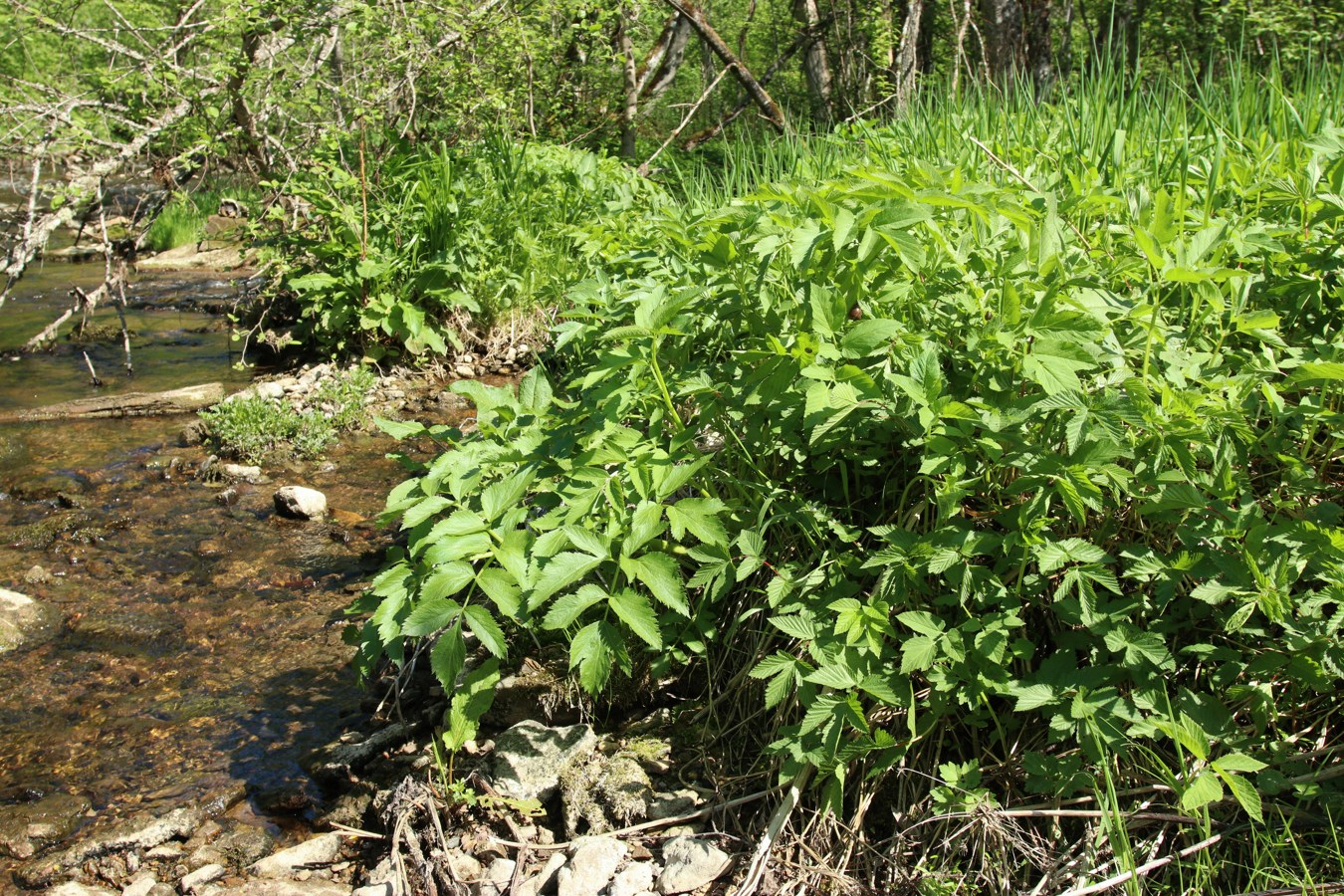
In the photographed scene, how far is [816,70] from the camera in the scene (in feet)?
38.9

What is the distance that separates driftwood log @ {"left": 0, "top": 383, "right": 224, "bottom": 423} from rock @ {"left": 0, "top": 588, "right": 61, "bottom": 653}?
2588 mm

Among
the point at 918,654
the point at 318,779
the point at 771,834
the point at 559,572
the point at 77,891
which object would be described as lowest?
the point at 318,779

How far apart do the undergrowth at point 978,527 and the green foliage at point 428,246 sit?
13.6ft

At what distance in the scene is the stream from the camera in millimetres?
3312

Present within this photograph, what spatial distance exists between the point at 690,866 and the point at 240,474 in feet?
13.2

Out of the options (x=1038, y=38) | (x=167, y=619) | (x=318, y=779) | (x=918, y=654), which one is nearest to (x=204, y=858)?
(x=318, y=779)

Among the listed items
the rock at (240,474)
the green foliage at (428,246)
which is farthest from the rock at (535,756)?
the green foliage at (428,246)

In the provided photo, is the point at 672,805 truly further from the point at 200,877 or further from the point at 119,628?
the point at 119,628

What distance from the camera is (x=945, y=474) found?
2.32m

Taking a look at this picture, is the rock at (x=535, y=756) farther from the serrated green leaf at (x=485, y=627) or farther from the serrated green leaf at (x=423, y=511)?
the serrated green leaf at (x=423, y=511)

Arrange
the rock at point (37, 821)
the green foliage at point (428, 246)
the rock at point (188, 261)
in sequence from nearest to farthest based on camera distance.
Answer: the rock at point (37, 821) < the green foliage at point (428, 246) < the rock at point (188, 261)

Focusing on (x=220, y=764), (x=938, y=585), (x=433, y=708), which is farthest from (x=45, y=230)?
(x=938, y=585)

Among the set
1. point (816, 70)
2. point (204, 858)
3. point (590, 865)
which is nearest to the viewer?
point (590, 865)

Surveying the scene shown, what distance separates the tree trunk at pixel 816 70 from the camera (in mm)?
11297
